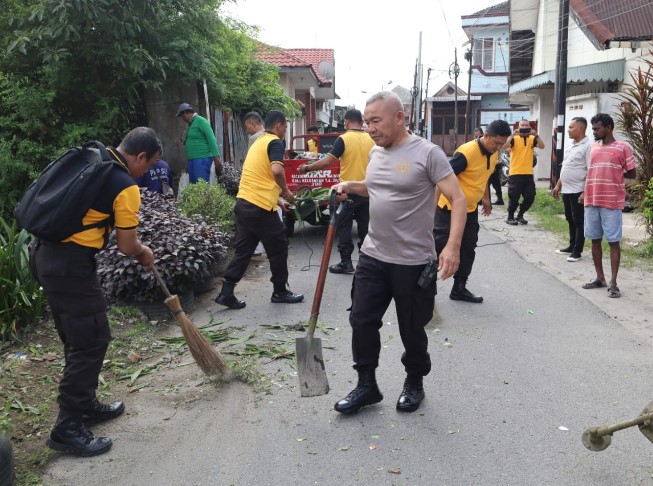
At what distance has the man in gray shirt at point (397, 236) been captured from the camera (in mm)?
3580

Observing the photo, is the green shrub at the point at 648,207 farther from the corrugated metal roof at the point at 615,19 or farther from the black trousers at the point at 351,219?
the corrugated metal roof at the point at 615,19

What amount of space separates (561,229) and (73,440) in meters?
9.37

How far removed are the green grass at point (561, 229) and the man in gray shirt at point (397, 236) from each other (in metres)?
5.36

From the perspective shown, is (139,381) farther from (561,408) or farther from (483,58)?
(483,58)

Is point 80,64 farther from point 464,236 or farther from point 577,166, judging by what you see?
point 577,166

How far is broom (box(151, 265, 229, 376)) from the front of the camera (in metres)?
4.07

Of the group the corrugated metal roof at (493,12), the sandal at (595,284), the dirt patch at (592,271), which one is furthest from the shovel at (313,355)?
the corrugated metal roof at (493,12)

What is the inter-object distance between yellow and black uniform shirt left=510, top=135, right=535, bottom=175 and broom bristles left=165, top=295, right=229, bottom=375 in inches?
328

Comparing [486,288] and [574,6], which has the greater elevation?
[574,6]

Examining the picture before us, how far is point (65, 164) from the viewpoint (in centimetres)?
331

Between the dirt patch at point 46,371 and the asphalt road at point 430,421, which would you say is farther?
the dirt patch at point 46,371

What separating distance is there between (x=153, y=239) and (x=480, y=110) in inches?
1642

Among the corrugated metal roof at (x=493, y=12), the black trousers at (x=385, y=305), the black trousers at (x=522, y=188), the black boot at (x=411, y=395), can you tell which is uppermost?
the corrugated metal roof at (x=493, y=12)

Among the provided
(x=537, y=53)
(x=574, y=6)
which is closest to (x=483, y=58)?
(x=537, y=53)
